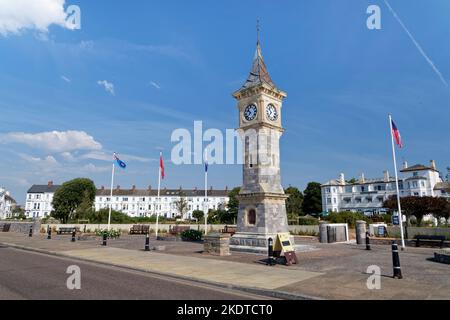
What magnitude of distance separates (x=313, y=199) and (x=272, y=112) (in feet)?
230

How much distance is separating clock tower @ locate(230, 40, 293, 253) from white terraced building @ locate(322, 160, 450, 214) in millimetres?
54042

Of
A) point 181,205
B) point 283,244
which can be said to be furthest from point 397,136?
point 181,205

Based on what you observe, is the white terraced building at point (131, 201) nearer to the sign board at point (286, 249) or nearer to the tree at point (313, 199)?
the tree at point (313, 199)

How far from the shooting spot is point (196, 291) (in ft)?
28.6

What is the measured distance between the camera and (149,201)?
Answer: 11338 centimetres

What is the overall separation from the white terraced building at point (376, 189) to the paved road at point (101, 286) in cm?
6588

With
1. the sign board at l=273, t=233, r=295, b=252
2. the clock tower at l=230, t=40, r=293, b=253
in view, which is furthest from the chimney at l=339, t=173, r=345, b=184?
the sign board at l=273, t=233, r=295, b=252

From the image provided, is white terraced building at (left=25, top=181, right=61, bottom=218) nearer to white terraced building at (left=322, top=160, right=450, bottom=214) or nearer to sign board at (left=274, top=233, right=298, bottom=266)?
white terraced building at (left=322, top=160, right=450, bottom=214)

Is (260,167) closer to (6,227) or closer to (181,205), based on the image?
(6,227)
